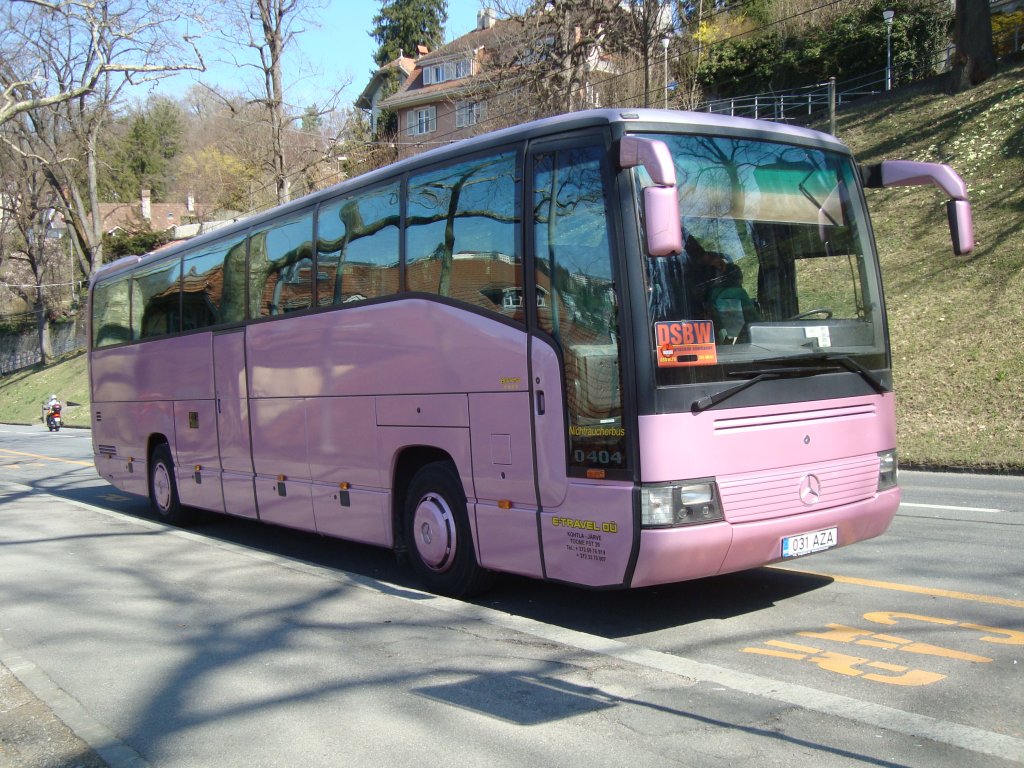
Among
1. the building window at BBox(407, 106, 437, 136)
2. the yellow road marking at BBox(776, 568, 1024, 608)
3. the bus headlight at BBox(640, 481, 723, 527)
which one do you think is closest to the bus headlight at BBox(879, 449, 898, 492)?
the yellow road marking at BBox(776, 568, 1024, 608)

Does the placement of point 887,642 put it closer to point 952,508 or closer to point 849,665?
point 849,665

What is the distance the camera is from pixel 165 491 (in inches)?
531

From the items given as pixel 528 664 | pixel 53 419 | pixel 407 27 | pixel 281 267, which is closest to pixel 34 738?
pixel 528 664

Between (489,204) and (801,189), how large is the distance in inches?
85.7

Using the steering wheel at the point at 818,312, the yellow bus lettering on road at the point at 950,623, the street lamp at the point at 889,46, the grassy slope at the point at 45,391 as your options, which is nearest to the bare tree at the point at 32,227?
the grassy slope at the point at 45,391

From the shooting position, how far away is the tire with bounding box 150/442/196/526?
13.2 m

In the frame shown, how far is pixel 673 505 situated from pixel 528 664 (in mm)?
1269

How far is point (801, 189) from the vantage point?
6.81m

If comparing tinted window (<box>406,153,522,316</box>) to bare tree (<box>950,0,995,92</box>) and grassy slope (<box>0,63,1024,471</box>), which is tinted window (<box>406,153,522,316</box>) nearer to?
grassy slope (<box>0,63,1024,471</box>)

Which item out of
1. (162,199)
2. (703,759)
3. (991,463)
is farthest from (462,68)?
(703,759)

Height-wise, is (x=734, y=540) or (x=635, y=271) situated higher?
(x=635, y=271)

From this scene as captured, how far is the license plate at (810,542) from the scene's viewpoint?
631cm

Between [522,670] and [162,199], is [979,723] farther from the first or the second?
[162,199]

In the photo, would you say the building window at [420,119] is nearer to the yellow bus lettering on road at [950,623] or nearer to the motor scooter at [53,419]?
the motor scooter at [53,419]
